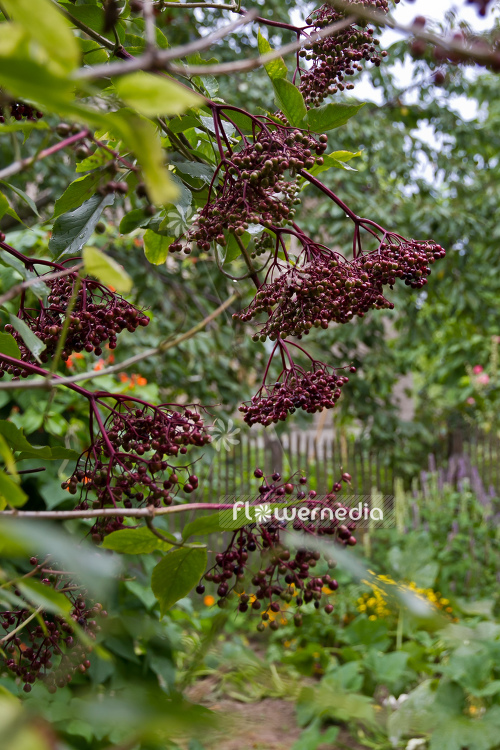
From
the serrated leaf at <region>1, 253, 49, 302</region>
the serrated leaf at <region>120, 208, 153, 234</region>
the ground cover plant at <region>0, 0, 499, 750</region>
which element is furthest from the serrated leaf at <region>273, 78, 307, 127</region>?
the serrated leaf at <region>1, 253, 49, 302</region>

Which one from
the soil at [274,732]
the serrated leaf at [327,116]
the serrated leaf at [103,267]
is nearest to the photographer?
the serrated leaf at [103,267]

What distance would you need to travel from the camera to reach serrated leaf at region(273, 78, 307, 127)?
733 millimetres

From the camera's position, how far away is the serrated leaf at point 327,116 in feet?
2.57

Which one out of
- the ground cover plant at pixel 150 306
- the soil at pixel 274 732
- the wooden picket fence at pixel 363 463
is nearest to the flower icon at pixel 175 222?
the ground cover plant at pixel 150 306

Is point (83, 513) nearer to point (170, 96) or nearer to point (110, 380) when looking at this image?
point (170, 96)

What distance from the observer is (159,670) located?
80.7 inches

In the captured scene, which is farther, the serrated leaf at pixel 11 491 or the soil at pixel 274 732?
the soil at pixel 274 732

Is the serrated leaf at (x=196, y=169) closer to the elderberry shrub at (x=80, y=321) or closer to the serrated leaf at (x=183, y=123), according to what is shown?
the serrated leaf at (x=183, y=123)

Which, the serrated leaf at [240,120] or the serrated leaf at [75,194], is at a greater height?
the serrated leaf at [240,120]

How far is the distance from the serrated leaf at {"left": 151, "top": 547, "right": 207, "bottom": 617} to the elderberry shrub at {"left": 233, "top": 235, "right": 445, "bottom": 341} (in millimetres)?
311

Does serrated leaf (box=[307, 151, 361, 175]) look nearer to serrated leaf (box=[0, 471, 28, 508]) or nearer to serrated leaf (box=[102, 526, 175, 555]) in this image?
serrated leaf (box=[102, 526, 175, 555])

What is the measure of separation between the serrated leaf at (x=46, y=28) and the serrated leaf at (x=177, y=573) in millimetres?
423

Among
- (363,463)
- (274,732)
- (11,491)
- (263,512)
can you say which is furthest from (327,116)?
(363,463)

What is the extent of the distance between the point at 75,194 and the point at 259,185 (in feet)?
0.73
